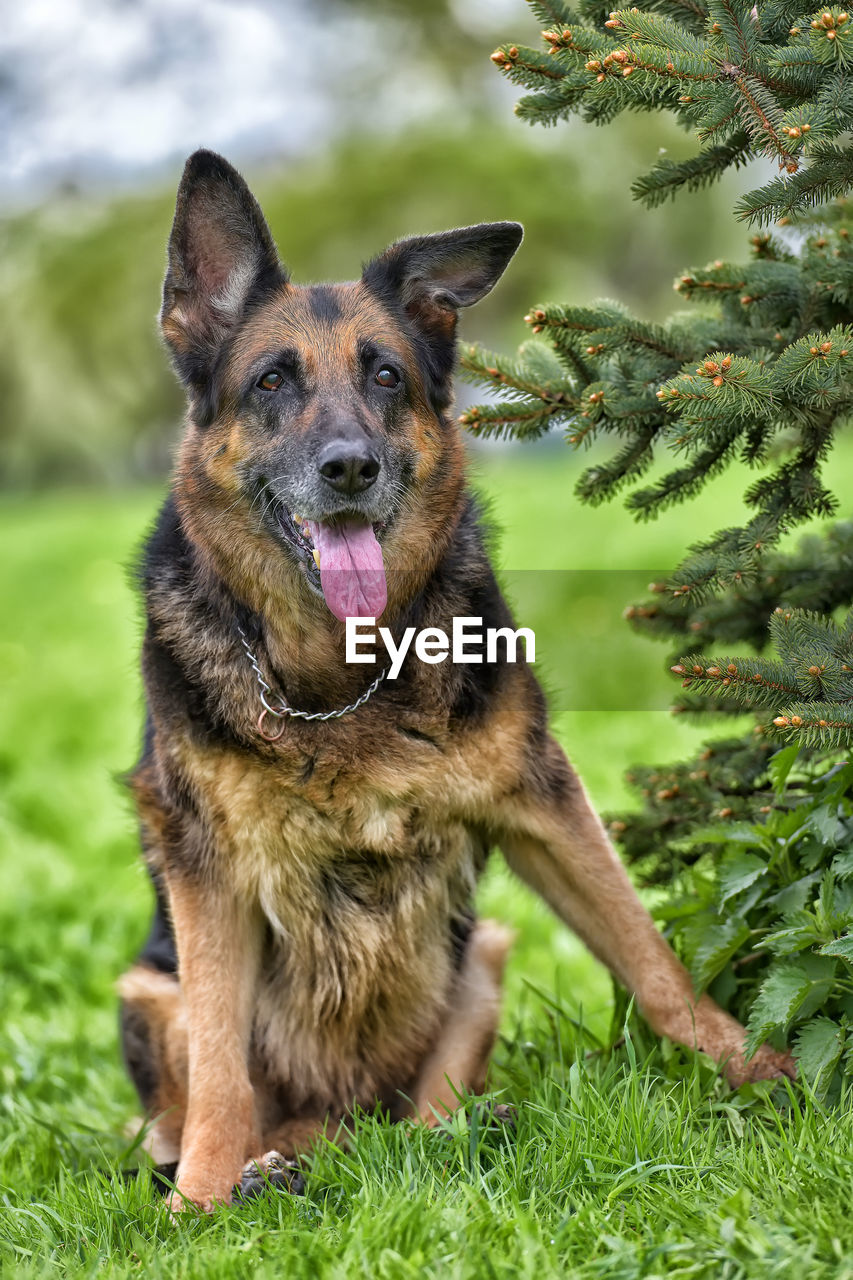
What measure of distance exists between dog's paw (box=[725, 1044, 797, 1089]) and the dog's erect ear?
207 cm

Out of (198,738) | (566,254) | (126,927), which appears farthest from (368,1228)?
(566,254)

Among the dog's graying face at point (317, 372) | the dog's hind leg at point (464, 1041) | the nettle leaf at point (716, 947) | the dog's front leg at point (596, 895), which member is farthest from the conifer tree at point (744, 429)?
the dog's hind leg at point (464, 1041)

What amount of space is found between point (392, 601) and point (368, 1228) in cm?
168

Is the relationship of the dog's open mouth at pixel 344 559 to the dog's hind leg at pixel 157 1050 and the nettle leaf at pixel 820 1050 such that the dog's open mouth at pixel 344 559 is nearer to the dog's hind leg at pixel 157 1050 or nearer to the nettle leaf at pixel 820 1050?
the dog's hind leg at pixel 157 1050

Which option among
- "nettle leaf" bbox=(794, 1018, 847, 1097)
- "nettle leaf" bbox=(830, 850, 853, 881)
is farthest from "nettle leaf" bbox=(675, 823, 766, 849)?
"nettle leaf" bbox=(794, 1018, 847, 1097)

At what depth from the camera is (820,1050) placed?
9.57 ft

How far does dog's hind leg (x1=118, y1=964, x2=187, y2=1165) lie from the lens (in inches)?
151

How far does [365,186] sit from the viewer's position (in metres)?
27.9

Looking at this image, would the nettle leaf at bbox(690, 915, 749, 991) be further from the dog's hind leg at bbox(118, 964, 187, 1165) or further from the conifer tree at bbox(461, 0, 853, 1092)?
the dog's hind leg at bbox(118, 964, 187, 1165)

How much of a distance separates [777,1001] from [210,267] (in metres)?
2.54

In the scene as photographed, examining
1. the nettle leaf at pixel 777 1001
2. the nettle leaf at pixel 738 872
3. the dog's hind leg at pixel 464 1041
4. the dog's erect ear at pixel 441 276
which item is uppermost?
the dog's erect ear at pixel 441 276

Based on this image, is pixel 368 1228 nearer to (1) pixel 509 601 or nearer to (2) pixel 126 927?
(1) pixel 509 601

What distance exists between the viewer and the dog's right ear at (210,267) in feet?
11.3

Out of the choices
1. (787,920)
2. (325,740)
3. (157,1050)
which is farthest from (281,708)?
(787,920)
